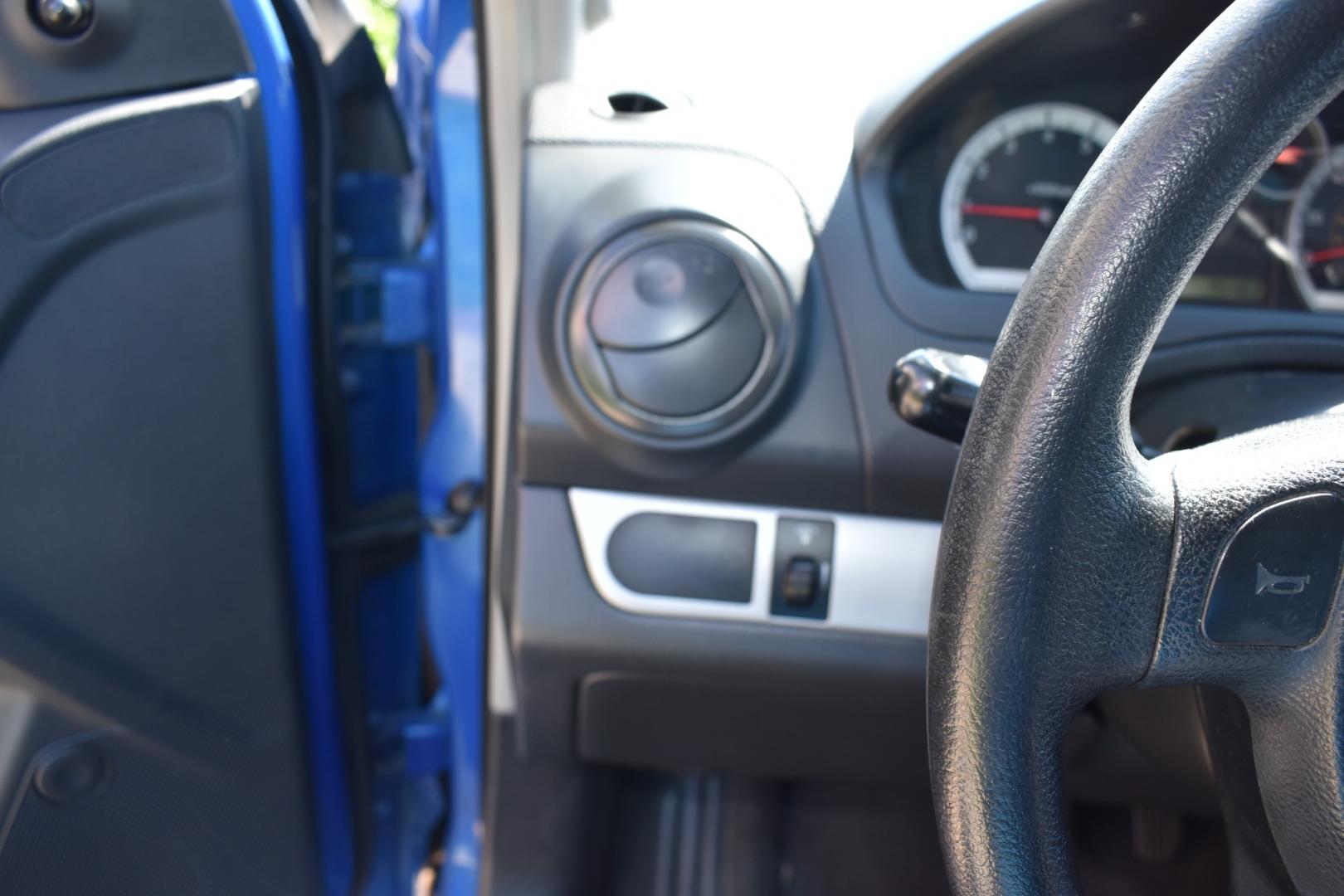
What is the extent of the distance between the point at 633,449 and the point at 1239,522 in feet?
1.42

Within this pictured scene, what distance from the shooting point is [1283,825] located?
520 millimetres

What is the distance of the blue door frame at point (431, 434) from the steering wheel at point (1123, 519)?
0.57 meters

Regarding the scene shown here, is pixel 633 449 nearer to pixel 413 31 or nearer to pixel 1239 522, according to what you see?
pixel 1239 522

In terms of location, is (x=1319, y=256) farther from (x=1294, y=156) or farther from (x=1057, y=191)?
(x=1057, y=191)

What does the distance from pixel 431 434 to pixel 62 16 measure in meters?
0.46

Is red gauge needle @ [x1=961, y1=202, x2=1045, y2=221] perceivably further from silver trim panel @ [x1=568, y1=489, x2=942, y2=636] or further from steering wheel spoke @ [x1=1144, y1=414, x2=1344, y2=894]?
steering wheel spoke @ [x1=1144, y1=414, x2=1344, y2=894]

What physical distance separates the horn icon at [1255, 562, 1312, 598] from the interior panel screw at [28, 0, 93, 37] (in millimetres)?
829

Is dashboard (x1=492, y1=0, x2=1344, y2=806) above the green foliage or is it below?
below

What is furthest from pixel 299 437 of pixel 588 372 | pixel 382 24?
pixel 382 24

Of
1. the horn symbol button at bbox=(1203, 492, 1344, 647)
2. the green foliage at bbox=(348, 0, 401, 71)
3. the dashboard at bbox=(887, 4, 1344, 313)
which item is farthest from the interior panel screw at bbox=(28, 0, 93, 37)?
the horn symbol button at bbox=(1203, 492, 1344, 647)

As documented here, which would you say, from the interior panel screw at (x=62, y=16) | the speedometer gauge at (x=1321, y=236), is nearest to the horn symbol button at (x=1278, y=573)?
the speedometer gauge at (x=1321, y=236)

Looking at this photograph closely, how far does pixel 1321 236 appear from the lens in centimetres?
88

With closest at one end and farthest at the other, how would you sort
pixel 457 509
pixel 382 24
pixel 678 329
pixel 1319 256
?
1. pixel 678 329
2. pixel 1319 256
3. pixel 457 509
4. pixel 382 24

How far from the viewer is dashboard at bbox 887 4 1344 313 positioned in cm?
86
